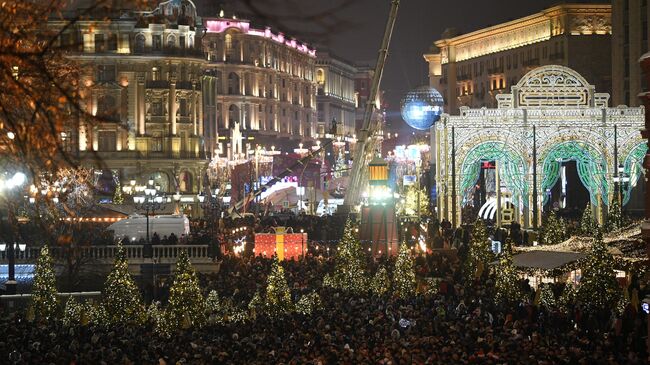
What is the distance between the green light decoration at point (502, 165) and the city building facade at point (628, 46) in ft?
56.2

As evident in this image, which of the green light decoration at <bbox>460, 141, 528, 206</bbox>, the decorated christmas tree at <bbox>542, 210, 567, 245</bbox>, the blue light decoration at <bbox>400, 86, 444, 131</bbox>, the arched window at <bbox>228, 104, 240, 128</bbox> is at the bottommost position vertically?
the decorated christmas tree at <bbox>542, 210, 567, 245</bbox>

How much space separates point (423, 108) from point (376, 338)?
54.1 metres

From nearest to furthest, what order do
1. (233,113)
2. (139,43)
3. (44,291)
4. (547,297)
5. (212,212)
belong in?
1. (547,297)
2. (44,291)
3. (212,212)
4. (139,43)
5. (233,113)

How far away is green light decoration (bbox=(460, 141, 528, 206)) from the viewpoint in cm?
5328

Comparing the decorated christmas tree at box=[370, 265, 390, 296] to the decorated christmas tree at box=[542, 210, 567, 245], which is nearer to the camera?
the decorated christmas tree at box=[370, 265, 390, 296]

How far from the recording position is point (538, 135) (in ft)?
176

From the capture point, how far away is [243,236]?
160ft

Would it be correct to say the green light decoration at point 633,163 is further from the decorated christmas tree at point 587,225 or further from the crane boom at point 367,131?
the crane boom at point 367,131

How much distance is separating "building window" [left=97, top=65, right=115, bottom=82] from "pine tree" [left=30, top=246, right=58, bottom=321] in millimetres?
53057

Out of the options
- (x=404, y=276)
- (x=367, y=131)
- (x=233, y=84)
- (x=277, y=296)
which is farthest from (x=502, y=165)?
(x=233, y=84)

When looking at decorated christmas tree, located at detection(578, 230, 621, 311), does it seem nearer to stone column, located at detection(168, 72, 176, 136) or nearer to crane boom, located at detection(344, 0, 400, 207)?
crane boom, located at detection(344, 0, 400, 207)

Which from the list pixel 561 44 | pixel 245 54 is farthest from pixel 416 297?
pixel 245 54

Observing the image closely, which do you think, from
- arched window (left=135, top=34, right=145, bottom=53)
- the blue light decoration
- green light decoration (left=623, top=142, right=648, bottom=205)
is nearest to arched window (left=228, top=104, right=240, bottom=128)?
arched window (left=135, top=34, right=145, bottom=53)

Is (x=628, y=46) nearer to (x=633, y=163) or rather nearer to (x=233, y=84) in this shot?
(x=633, y=163)
